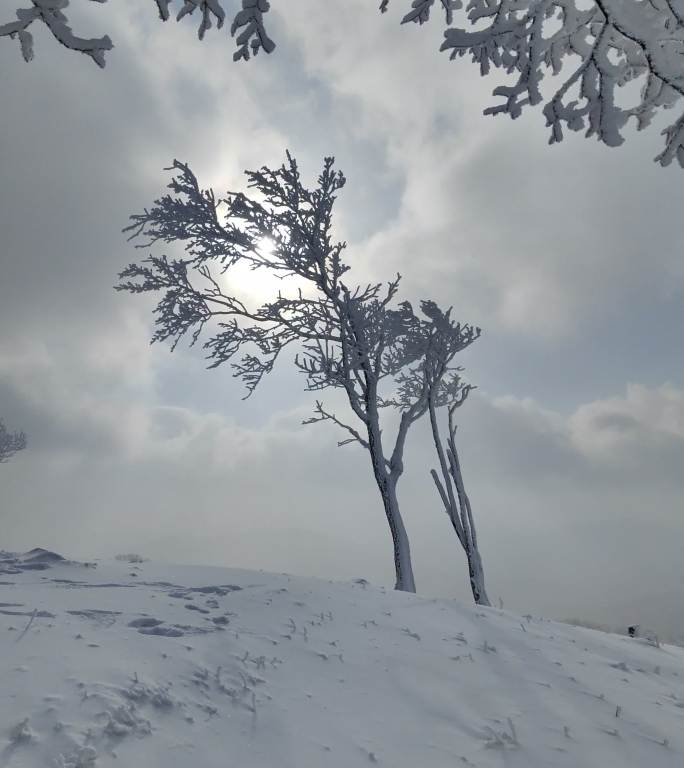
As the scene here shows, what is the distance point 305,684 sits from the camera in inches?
132

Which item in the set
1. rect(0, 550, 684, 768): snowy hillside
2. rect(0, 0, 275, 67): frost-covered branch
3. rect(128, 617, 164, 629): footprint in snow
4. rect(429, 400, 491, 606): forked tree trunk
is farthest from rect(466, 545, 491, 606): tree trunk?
rect(0, 0, 275, 67): frost-covered branch

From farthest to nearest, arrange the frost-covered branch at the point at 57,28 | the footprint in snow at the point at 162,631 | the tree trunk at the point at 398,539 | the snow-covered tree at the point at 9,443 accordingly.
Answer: the snow-covered tree at the point at 9,443 < the tree trunk at the point at 398,539 < the footprint in snow at the point at 162,631 < the frost-covered branch at the point at 57,28

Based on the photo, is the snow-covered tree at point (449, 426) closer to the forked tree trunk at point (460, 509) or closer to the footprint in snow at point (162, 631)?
the forked tree trunk at point (460, 509)

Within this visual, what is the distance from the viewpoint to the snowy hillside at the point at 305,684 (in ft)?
8.52

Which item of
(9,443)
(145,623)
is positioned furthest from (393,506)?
(9,443)

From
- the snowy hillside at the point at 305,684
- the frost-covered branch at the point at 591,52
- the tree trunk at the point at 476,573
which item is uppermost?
the frost-covered branch at the point at 591,52

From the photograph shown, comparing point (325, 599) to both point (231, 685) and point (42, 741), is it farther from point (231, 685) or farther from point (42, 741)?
point (42, 741)

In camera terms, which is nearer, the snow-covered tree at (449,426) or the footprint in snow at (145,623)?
the footprint in snow at (145,623)

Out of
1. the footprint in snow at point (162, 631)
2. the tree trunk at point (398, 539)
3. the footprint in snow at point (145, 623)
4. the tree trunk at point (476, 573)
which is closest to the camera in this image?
the footprint in snow at point (162, 631)

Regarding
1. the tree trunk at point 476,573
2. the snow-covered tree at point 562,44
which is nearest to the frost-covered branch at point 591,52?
the snow-covered tree at point 562,44

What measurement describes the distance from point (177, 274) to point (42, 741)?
954cm

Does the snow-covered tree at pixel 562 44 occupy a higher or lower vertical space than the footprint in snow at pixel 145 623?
higher

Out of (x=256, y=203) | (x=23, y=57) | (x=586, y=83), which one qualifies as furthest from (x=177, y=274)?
(x=586, y=83)

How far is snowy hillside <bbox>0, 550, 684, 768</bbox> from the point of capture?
8.52 ft
